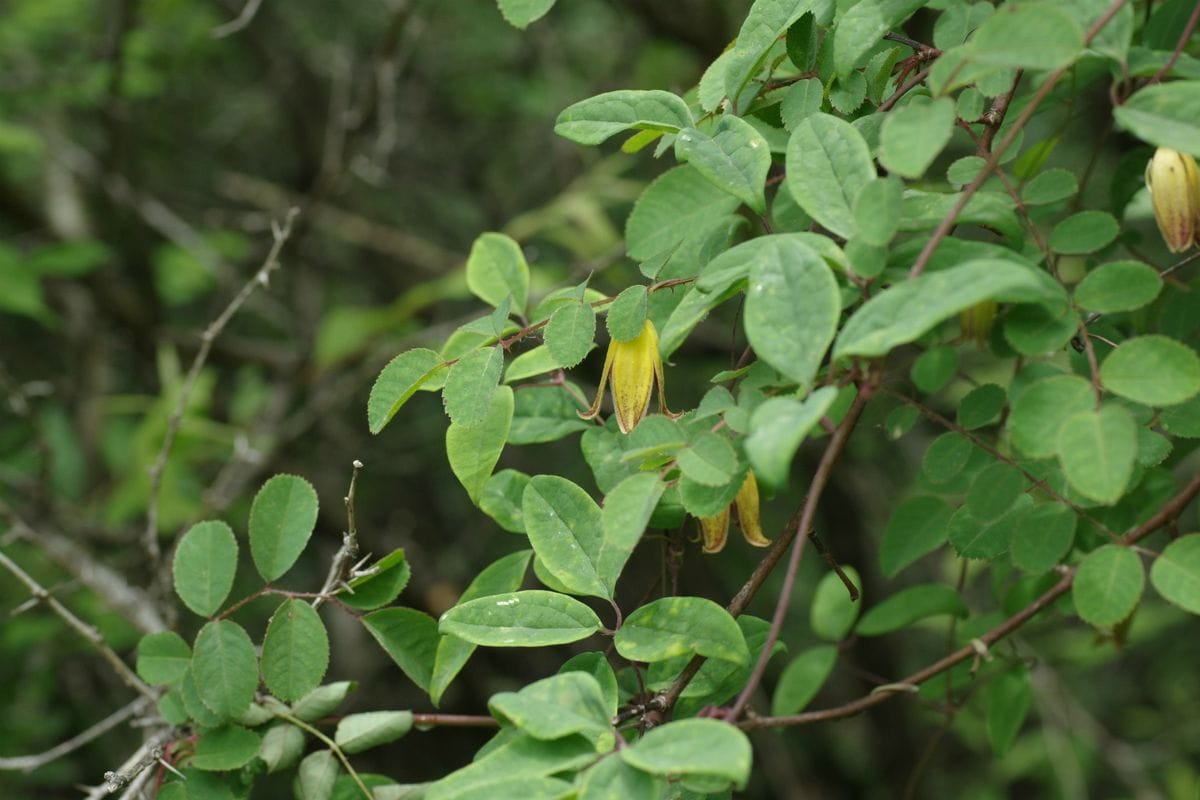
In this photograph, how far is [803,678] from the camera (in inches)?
46.7

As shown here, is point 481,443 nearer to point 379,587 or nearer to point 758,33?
point 379,587

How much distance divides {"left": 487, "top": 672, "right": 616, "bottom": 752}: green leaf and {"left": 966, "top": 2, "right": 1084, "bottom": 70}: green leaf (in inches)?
16.3

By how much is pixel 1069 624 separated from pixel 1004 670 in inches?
89.0

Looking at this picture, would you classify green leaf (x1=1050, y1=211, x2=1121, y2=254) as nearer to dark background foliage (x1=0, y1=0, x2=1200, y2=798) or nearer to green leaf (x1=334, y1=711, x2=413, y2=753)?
green leaf (x1=334, y1=711, x2=413, y2=753)

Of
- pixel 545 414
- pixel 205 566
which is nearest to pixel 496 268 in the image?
pixel 545 414

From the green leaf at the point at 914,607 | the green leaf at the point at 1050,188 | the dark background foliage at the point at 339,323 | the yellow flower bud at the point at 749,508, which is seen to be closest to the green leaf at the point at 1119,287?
the green leaf at the point at 1050,188

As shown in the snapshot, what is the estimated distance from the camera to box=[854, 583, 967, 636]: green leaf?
1.15 metres

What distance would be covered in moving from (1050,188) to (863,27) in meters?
0.22

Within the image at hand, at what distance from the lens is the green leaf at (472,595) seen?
2.74 ft

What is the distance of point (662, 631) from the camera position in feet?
2.39

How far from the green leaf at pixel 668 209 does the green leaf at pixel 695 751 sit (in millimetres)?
408

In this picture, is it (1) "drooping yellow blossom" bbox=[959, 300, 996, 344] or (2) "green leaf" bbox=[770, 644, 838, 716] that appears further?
(2) "green leaf" bbox=[770, 644, 838, 716]

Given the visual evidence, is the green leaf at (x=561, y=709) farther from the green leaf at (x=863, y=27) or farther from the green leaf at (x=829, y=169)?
the green leaf at (x=863, y=27)

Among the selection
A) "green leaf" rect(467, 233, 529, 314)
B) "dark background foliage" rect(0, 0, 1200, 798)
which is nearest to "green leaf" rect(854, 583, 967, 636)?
"green leaf" rect(467, 233, 529, 314)
